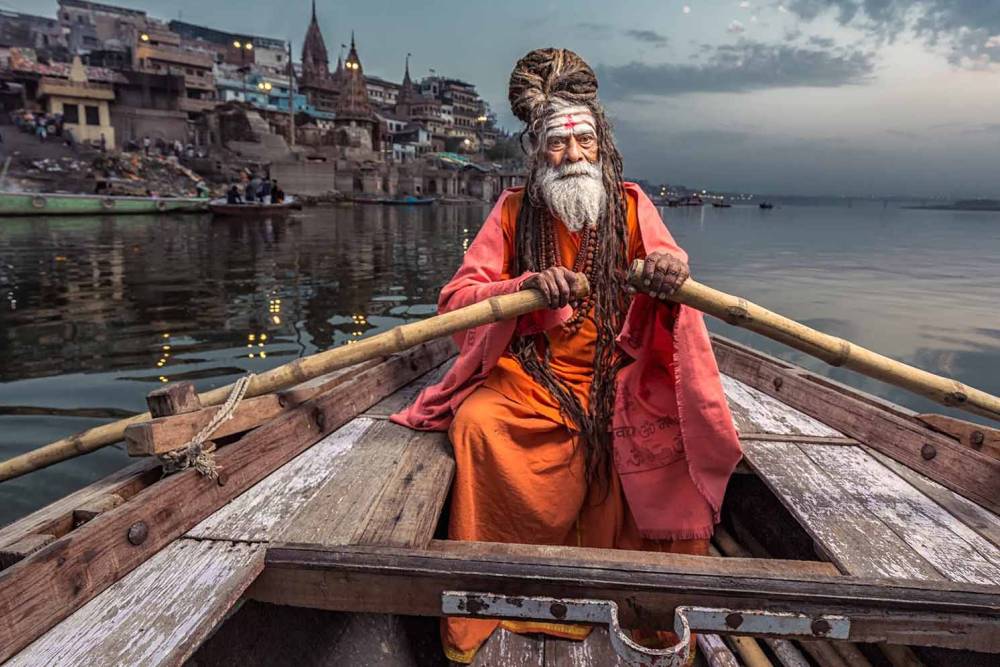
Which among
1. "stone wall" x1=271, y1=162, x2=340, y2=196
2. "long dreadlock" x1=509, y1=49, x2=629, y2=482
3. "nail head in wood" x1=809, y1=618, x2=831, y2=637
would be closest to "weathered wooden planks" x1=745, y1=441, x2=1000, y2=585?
"nail head in wood" x1=809, y1=618, x2=831, y2=637

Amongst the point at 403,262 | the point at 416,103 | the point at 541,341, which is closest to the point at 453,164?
the point at 416,103

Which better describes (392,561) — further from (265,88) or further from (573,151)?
(265,88)

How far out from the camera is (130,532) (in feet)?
5.60

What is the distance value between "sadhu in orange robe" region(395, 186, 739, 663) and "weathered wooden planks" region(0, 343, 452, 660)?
2.14ft

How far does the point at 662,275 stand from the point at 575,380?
748 mm

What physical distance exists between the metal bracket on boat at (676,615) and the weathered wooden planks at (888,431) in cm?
121

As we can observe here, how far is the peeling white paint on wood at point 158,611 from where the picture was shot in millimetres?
1384

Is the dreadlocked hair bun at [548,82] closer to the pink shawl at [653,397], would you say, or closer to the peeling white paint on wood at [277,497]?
the pink shawl at [653,397]

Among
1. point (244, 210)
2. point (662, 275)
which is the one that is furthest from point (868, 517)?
point (244, 210)

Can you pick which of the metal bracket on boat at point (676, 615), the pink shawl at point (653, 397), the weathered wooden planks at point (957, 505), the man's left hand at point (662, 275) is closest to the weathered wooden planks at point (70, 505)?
the pink shawl at point (653, 397)

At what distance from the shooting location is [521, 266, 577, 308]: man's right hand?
8.03 feet

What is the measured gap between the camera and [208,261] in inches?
623

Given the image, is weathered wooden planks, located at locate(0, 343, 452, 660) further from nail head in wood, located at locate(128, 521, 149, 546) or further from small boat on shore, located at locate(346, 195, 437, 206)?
small boat on shore, located at locate(346, 195, 437, 206)

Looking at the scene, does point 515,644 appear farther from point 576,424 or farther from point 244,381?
point 244,381
